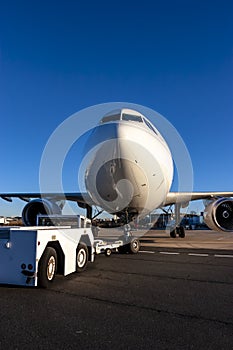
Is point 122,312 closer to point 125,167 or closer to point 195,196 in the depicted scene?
point 125,167

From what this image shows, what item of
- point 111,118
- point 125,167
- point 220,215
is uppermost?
point 111,118

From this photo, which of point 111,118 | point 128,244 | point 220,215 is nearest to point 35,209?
point 128,244

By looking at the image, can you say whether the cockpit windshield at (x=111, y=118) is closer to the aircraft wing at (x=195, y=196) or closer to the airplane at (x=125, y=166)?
the airplane at (x=125, y=166)

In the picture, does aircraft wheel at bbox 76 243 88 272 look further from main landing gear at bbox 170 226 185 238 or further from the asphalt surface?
main landing gear at bbox 170 226 185 238

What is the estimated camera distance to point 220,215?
1405 centimetres

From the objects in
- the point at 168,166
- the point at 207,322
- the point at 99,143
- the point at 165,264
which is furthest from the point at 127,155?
the point at 207,322

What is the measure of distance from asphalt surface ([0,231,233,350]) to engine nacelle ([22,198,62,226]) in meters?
7.13

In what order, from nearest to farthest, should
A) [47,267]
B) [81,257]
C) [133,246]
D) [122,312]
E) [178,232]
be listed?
[122,312]
[47,267]
[81,257]
[133,246]
[178,232]

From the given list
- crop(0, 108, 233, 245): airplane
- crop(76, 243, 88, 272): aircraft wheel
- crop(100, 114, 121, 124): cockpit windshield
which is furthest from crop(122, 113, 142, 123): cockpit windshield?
crop(76, 243, 88, 272): aircraft wheel

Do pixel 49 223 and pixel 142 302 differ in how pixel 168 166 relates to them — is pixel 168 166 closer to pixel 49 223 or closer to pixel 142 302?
pixel 49 223

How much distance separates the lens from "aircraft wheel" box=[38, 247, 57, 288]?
5.45 m

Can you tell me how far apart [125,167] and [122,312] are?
4.91 meters

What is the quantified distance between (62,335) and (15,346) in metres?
0.50

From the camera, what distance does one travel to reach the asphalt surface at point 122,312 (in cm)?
313
